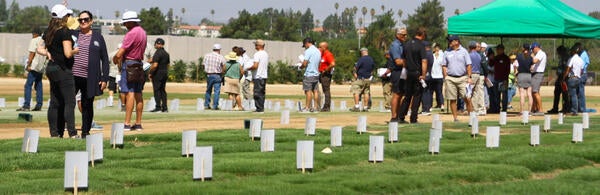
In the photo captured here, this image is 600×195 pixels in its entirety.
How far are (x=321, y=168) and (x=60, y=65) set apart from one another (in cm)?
504

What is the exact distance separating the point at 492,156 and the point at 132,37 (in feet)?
21.2

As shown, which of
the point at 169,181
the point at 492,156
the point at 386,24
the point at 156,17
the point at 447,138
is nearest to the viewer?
the point at 169,181

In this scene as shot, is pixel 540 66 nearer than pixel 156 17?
Yes

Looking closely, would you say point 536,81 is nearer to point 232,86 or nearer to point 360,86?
point 360,86

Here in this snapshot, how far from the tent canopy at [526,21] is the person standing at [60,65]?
13.2 metres

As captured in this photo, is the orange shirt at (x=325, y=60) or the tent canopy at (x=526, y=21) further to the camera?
the orange shirt at (x=325, y=60)

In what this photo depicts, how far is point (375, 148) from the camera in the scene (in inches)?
565

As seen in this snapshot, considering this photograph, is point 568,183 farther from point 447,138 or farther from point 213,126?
point 213,126

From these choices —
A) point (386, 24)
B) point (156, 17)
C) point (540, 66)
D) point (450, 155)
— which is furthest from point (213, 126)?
point (156, 17)

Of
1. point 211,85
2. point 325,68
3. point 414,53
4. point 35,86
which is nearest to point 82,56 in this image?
point 414,53

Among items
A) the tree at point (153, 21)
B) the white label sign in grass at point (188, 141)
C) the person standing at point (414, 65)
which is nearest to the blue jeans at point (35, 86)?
the person standing at point (414, 65)

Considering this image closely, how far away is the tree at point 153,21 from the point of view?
388ft

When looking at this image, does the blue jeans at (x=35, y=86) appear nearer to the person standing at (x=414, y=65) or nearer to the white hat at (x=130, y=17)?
the white hat at (x=130, y=17)

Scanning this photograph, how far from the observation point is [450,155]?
15.5 meters
